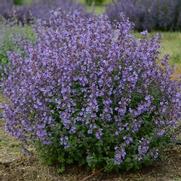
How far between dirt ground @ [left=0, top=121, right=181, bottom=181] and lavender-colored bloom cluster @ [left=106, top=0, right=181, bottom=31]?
Answer: 686 centimetres

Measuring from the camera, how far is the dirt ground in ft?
13.1

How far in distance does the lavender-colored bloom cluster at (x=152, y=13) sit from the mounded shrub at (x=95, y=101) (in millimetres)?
7137

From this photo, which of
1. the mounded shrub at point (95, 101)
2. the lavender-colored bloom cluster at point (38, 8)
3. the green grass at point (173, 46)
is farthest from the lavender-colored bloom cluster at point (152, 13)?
the mounded shrub at point (95, 101)

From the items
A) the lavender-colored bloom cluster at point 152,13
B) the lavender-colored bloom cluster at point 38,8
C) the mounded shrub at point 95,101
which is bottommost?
the lavender-colored bloom cluster at point 38,8

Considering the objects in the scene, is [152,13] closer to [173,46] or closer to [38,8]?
[173,46]

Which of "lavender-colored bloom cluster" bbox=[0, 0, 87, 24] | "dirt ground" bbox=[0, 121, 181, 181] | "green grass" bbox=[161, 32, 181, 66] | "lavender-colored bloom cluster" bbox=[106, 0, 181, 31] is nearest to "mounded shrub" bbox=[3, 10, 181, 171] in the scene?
"dirt ground" bbox=[0, 121, 181, 181]

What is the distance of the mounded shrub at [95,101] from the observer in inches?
146

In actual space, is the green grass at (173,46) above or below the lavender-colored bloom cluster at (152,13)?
below

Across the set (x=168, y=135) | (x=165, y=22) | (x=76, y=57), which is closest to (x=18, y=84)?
(x=76, y=57)

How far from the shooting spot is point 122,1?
11.4 meters

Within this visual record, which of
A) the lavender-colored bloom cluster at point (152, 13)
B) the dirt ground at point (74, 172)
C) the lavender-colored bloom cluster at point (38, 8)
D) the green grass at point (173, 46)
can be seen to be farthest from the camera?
the lavender-colored bloom cluster at point (38, 8)

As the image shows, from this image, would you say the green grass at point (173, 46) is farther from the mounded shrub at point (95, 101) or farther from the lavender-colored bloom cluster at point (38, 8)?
the mounded shrub at point (95, 101)

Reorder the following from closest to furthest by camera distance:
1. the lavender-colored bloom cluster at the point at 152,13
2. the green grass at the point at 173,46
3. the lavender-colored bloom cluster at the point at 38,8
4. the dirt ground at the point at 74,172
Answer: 1. the dirt ground at the point at 74,172
2. the green grass at the point at 173,46
3. the lavender-colored bloom cluster at the point at 152,13
4. the lavender-colored bloom cluster at the point at 38,8

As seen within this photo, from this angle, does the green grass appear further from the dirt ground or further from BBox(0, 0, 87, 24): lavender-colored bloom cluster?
the dirt ground
